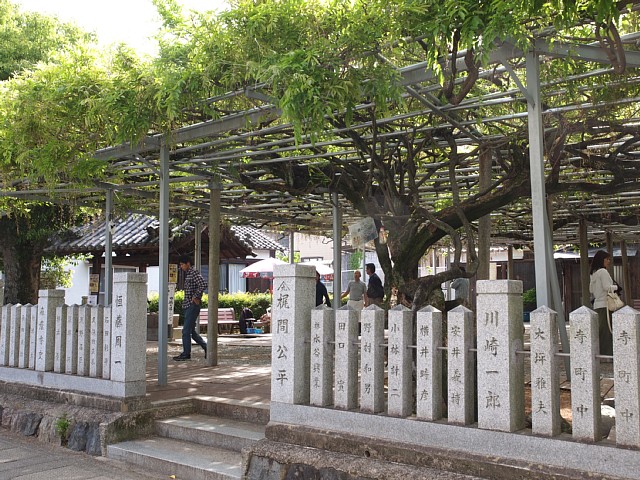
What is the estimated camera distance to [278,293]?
5.32 m

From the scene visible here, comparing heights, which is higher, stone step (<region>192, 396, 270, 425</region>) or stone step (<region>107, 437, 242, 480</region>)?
stone step (<region>192, 396, 270, 425</region>)

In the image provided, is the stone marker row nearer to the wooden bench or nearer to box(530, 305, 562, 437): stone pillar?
box(530, 305, 562, 437): stone pillar

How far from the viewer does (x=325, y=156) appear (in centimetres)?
880

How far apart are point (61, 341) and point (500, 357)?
5440mm

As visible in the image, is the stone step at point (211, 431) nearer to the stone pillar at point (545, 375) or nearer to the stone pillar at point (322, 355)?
the stone pillar at point (322, 355)

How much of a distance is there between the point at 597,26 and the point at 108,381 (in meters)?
5.58

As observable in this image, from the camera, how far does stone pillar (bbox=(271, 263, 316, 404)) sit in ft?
17.0

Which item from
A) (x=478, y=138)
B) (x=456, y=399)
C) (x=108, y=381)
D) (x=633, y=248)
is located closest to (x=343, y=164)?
(x=478, y=138)

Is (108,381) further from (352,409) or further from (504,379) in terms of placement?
(504,379)

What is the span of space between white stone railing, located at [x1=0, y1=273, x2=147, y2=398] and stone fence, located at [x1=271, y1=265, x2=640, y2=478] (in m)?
2.04

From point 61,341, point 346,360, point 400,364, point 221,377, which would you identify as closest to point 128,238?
point 221,377

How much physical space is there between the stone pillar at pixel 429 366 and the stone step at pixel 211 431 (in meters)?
1.86

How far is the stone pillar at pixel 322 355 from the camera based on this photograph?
16.6 feet

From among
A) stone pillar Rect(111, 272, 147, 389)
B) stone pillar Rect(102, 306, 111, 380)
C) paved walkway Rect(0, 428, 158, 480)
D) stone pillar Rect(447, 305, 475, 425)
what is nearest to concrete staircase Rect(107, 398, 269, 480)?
paved walkway Rect(0, 428, 158, 480)
